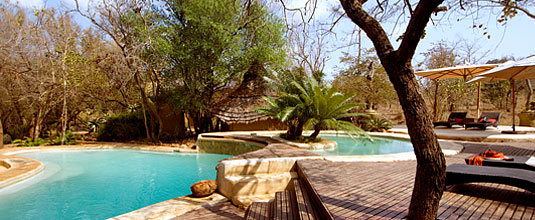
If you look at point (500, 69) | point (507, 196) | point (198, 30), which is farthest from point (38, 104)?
point (500, 69)

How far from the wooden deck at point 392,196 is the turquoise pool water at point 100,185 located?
9.93ft

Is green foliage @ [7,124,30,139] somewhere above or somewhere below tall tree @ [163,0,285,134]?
below

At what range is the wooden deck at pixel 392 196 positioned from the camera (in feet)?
7.25

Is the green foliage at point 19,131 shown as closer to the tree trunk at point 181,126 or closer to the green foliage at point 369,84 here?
the tree trunk at point 181,126

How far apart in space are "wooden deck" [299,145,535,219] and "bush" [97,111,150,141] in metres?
11.0

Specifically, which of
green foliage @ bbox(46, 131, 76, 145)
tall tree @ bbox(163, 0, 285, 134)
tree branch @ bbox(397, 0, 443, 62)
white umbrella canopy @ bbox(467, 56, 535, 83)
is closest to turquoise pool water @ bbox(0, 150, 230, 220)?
green foliage @ bbox(46, 131, 76, 145)

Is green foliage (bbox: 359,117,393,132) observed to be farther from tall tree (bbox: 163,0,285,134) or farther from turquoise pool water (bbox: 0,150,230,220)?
turquoise pool water (bbox: 0,150,230,220)

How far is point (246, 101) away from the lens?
12109 millimetres

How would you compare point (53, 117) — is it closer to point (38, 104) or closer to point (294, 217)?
point (38, 104)

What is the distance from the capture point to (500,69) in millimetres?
6359

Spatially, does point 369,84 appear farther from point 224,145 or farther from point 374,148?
point 224,145

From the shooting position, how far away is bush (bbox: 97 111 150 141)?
12.2 m

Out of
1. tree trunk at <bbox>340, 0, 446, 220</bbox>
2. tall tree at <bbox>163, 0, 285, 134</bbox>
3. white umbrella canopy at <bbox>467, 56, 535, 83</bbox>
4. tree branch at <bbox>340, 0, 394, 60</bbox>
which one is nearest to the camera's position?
tree trunk at <bbox>340, 0, 446, 220</bbox>

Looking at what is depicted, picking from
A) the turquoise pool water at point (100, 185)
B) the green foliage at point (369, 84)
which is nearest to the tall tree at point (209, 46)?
the turquoise pool water at point (100, 185)
